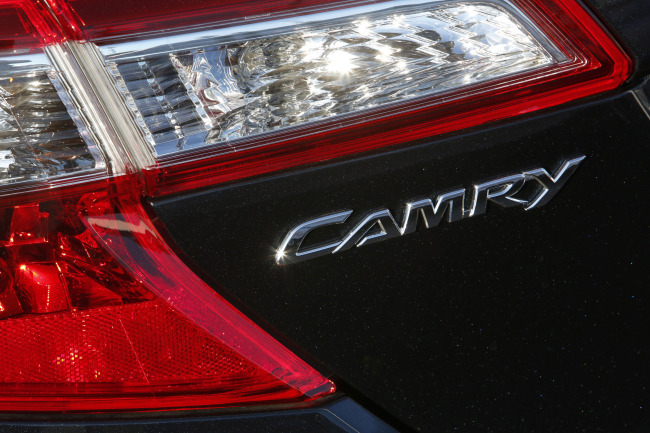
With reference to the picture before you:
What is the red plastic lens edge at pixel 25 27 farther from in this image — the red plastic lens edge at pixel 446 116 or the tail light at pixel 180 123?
the red plastic lens edge at pixel 446 116

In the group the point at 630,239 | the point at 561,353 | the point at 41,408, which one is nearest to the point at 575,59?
the point at 630,239

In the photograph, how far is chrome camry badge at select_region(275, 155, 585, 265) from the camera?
3.19 feet

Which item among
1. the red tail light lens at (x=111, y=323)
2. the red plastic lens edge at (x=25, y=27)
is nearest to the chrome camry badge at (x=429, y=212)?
the red tail light lens at (x=111, y=323)

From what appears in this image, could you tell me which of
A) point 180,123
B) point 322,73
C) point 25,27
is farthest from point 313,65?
point 25,27

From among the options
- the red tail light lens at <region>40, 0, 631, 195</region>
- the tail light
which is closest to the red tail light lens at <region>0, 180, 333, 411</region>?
the tail light

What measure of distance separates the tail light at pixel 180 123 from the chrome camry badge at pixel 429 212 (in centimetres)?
9

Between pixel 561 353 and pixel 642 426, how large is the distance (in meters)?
0.29

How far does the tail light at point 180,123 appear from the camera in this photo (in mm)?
882

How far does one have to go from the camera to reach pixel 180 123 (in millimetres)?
922

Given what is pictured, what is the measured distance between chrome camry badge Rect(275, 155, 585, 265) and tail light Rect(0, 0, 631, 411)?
9 cm

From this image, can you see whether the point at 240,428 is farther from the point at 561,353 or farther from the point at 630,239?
the point at 630,239

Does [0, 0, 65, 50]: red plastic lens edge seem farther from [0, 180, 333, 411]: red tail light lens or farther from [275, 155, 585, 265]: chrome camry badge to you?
[275, 155, 585, 265]: chrome camry badge

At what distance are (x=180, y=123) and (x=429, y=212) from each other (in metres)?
0.38

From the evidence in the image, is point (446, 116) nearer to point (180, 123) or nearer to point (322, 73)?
point (322, 73)
